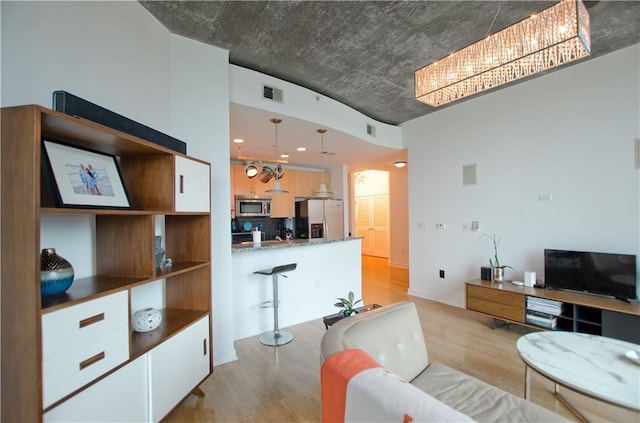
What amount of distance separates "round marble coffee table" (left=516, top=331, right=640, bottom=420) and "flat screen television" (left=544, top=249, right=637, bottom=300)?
118cm

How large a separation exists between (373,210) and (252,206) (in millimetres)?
4513

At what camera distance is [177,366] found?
5.76ft

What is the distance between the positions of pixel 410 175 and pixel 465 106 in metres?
1.28

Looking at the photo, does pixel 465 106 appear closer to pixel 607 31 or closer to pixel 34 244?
pixel 607 31

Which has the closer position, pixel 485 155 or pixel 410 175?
pixel 485 155

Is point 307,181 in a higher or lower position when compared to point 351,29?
lower

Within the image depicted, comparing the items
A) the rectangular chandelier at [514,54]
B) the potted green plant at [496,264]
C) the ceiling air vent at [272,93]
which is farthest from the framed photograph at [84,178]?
the potted green plant at [496,264]

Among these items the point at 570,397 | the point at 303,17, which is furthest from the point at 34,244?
the point at 570,397

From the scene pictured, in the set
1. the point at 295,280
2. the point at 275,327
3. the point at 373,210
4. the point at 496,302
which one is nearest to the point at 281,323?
the point at 275,327

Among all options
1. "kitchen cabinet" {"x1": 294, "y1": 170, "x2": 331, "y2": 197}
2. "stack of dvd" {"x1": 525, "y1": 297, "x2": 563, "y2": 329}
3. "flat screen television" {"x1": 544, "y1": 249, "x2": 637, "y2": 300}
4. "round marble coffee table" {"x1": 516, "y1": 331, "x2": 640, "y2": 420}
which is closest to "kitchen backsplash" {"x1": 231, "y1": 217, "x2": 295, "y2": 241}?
"kitchen cabinet" {"x1": 294, "y1": 170, "x2": 331, "y2": 197}

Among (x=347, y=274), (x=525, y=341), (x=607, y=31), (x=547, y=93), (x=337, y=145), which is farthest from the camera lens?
(x=337, y=145)

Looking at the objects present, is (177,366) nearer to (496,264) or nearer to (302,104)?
(302,104)

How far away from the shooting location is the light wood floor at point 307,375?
6.12 feet

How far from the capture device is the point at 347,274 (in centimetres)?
419
